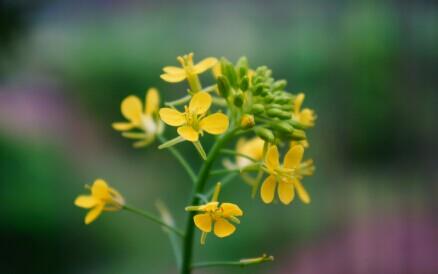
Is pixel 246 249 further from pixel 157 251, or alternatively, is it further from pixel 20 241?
pixel 20 241

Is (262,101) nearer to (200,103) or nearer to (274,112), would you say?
(274,112)

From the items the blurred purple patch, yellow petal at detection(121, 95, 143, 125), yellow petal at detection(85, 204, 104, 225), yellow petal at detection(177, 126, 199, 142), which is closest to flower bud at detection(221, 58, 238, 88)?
yellow petal at detection(177, 126, 199, 142)

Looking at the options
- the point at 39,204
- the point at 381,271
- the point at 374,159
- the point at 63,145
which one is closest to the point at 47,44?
the point at 63,145

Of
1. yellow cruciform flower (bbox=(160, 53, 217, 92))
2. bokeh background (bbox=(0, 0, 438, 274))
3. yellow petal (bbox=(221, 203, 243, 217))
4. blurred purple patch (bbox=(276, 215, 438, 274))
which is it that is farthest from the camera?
blurred purple patch (bbox=(276, 215, 438, 274))

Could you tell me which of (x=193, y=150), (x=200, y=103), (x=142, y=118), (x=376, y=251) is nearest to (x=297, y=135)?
(x=200, y=103)

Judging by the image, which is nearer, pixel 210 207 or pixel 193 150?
pixel 210 207

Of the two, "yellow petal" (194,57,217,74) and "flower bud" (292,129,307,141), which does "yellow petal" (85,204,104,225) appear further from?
"flower bud" (292,129,307,141)

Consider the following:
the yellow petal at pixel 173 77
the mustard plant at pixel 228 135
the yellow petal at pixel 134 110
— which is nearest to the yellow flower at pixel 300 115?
the mustard plant at pixel 228 135
